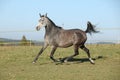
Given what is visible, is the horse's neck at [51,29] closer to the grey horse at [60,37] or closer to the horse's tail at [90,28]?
the grey horse at [60,37]

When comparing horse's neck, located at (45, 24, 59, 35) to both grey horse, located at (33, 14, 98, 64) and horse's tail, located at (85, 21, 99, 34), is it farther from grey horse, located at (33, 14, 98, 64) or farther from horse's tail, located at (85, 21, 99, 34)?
horse's tail, located at (85, 21, 99, 34)

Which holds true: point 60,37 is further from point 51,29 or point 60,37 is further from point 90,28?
point 90,28

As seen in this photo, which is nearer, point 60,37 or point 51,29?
point 60,37

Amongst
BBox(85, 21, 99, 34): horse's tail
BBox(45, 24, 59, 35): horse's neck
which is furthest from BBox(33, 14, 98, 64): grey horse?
BBox(85, 21, 99, 34): horse's tail

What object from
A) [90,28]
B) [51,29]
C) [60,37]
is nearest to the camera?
[60,37]

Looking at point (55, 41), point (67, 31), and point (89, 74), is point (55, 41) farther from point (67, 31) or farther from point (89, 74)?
point (89, 74)

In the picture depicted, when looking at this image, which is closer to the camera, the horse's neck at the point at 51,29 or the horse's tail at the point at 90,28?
the horse's neck at the point at 51,29

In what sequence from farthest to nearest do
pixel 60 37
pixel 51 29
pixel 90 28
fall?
pixel 90 28 < pixel 51 29 < pixel 60 37

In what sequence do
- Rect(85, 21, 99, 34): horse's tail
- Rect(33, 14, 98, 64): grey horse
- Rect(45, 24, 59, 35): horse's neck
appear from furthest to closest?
Rect(85, 21, 99, 34): horse's tail, Rect(45, 24, 59, 35): horse's neck, Rect(33, 14, 98, 64): grey horse

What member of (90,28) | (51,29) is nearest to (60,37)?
(51,29)

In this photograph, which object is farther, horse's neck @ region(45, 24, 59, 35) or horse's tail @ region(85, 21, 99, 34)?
horse's tail @ region(85, 21, 99, 34)

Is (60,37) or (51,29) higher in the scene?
(51,29)

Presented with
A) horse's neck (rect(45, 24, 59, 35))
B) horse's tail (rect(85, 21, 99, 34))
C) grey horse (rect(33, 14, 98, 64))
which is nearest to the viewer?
grey horse (rect(33, 14, 98, 64))

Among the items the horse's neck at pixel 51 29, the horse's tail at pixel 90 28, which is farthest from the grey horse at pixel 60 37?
the horse's tail at pixel 90 28
